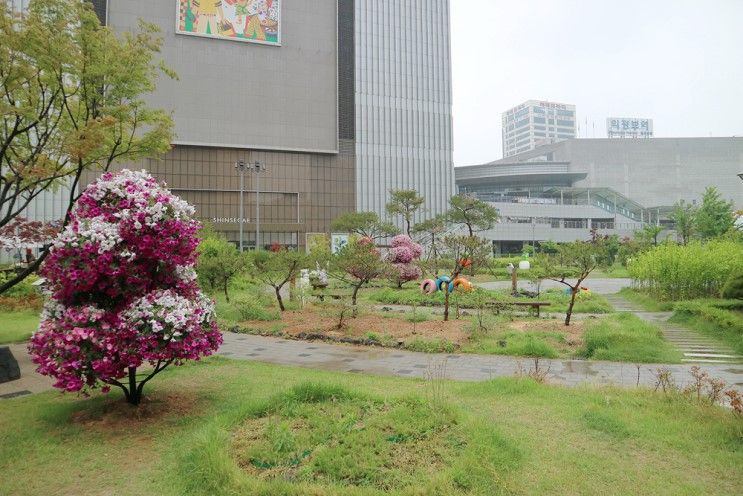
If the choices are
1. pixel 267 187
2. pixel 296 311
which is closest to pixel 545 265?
pixel 296 311

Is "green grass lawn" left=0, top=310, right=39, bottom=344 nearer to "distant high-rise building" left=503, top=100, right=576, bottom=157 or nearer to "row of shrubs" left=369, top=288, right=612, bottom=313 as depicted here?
"row of shrubs" left=369, top=288, right=612, bottom=313

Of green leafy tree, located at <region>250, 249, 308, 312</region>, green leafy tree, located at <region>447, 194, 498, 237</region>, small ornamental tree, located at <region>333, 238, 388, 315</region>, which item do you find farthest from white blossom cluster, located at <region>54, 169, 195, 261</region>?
green leafy tree, located at <region>447, 194, 498, 237</region>

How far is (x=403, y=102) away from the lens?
193 feet

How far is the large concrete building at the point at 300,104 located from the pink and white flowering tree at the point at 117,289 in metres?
47.9

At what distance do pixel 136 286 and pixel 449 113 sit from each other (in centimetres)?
6038

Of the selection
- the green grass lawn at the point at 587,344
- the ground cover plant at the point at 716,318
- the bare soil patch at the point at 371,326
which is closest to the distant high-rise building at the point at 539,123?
the ground cover plant at the point at 716,318

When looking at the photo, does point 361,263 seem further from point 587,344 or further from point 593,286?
point 593,286

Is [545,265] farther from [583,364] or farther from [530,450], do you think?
[530,450]

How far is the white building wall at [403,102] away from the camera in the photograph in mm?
57312

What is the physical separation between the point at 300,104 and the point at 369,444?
53868mm

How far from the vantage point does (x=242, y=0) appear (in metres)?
52.4

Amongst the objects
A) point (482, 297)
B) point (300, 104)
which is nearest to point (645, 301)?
point (482, 297)

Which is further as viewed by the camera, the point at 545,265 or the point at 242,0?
the point at 242,0

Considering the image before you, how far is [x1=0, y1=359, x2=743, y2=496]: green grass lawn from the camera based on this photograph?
3.69m
